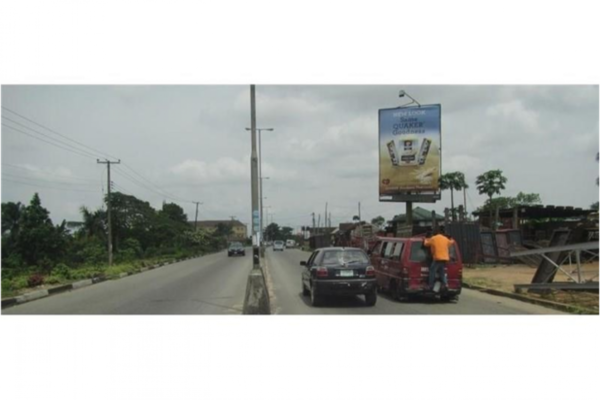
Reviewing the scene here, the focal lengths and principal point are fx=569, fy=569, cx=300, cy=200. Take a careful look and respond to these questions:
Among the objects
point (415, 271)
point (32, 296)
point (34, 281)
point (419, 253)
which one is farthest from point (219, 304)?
point (34, 281)

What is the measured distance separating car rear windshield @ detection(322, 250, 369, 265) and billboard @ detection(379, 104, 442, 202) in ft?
58.8

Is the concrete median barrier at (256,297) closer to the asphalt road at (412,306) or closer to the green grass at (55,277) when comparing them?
the asphalt road at (412,306)

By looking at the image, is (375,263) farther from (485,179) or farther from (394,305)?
(485,179)

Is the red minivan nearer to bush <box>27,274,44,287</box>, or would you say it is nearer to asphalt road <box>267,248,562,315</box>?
asphalt road <box>267,248,562,315</box>

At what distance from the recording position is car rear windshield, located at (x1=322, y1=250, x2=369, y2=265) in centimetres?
1311

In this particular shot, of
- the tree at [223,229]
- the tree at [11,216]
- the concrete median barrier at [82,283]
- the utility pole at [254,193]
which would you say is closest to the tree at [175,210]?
the tree at [223,229]

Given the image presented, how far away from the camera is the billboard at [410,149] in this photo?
98.4 feet

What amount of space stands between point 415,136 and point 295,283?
44.0 feet

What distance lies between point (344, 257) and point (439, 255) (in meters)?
2.25

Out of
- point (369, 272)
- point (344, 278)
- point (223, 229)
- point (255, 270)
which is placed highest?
point (223, 229)

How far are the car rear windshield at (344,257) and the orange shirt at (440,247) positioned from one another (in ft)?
5.34

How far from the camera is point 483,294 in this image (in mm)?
15945

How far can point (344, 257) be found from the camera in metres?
13.2

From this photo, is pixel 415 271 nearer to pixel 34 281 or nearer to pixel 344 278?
pixel 344 278
